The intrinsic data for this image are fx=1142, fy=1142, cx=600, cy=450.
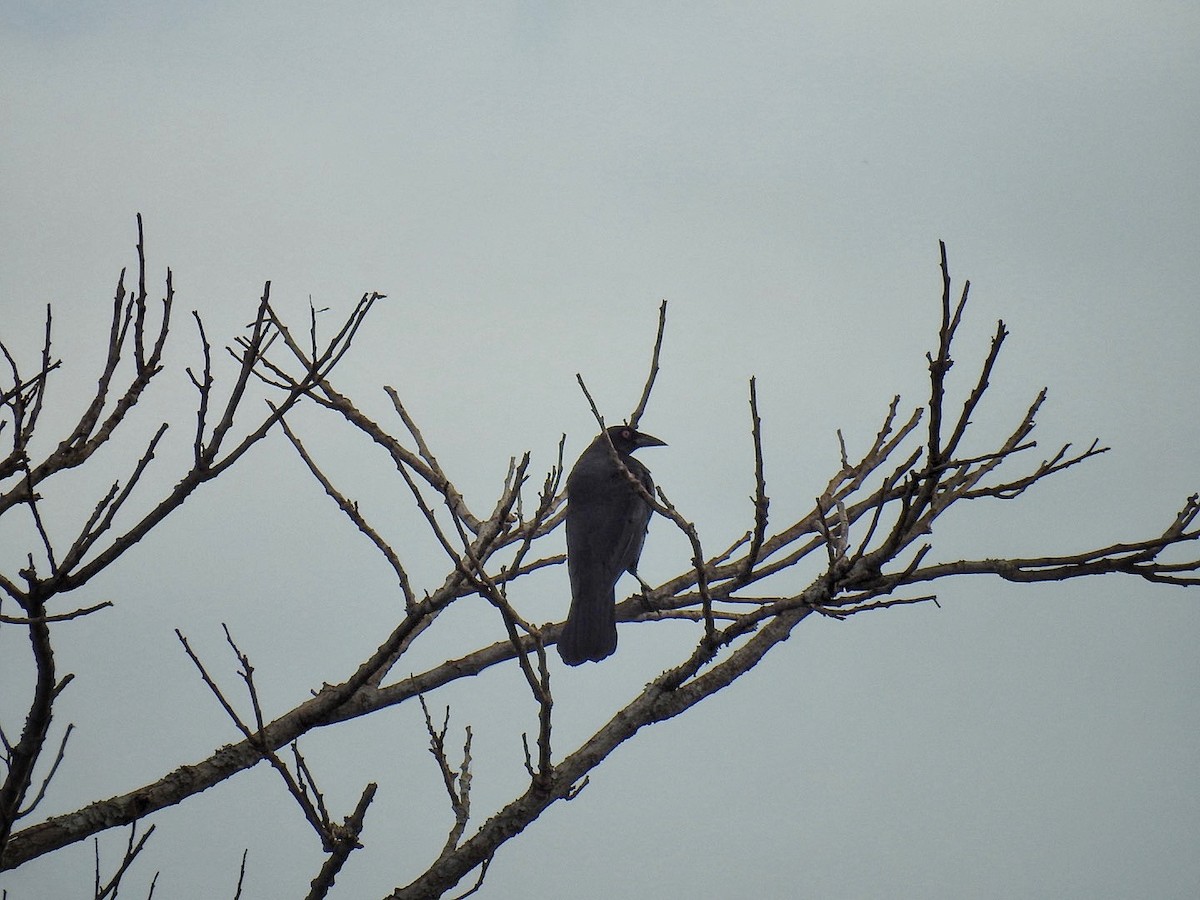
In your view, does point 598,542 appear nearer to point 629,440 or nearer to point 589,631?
point 589,631

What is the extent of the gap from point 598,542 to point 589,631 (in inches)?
36.7


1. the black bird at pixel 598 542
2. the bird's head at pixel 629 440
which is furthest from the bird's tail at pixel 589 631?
the bird's head at pixel 629 440

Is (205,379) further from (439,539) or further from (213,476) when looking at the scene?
(439,539)

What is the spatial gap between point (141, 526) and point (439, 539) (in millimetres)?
748

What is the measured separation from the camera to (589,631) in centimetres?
546

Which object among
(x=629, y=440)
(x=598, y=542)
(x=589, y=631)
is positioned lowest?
(x=589, y=631)

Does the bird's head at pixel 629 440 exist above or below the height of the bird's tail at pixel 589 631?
above

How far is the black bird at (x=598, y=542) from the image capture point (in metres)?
5.43

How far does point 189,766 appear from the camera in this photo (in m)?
4.09

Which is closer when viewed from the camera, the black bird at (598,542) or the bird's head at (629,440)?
the black bird at (598,542)

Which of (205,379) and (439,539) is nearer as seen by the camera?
(439,539)

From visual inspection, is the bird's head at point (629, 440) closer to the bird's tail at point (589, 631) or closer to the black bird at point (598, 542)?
the black bird at point (598, 542)

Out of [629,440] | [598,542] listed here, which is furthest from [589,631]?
[629,440]

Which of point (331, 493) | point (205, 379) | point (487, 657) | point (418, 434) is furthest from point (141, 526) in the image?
point (418, 434)
